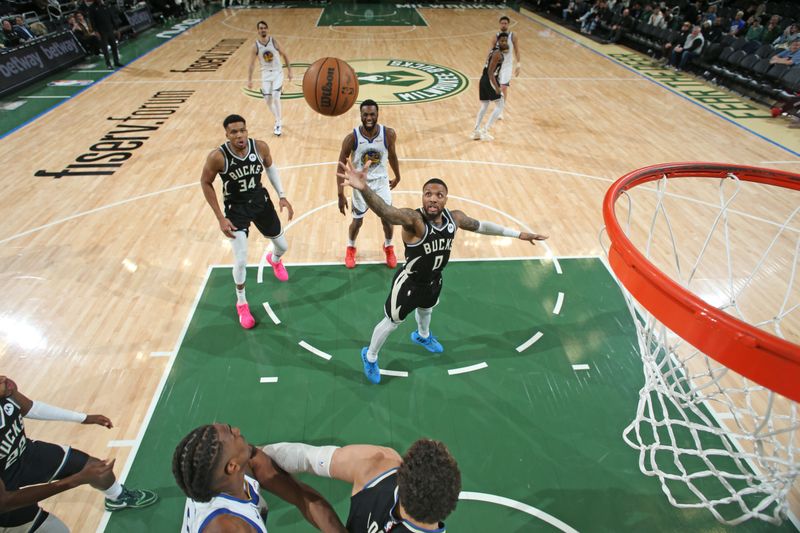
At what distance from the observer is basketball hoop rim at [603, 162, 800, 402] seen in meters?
1.85

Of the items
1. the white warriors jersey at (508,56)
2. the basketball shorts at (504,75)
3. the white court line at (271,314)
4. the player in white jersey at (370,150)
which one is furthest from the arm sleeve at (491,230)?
the basketball shorts at (504,75)

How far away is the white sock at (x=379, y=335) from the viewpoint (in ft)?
11.7

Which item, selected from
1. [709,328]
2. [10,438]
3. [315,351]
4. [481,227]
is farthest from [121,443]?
[709,328]

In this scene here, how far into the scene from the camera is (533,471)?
3.28 m

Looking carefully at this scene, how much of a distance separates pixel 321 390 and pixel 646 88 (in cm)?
1205

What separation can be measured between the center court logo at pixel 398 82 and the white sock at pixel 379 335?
7.85m

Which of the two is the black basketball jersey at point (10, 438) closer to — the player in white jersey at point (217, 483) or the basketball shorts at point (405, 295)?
the player in white jersey at point (217, 483)

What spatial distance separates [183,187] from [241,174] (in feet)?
11.6

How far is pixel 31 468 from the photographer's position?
7.99 ft

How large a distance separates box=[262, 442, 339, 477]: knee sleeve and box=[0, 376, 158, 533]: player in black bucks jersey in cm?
83

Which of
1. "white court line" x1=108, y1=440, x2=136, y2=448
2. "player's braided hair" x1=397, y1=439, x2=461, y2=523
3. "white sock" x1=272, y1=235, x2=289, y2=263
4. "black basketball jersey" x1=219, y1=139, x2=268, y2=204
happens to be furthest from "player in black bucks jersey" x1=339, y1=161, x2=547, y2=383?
"white court line" x1=108, y1=440, x2=136, y2=448

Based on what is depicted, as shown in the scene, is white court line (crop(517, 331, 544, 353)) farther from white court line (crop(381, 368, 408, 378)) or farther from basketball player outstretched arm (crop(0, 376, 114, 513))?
basketball player outstretched arm (crop(0, 376, 114, 513))

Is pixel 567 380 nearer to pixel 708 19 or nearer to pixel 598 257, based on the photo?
pixel 598 257

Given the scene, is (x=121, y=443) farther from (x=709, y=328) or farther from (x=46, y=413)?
(x=709, y=328)
